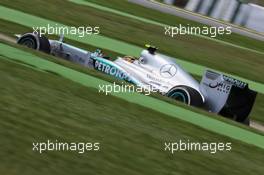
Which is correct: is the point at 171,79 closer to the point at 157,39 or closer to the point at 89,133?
the point at 89,133

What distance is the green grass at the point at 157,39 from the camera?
19.2m

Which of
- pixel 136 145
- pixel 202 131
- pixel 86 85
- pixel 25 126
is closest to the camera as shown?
pixel 25 126

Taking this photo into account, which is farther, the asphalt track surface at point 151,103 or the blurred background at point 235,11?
the blurred background at point 235,11

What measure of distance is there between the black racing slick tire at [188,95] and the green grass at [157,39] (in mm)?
6355

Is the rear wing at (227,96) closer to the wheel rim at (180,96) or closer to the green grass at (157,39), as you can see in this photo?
the wheel rim at (180,96)

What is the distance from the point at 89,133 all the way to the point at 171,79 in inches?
195

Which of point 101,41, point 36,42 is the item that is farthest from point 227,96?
point 101,41

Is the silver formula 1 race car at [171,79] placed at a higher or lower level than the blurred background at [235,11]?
lower

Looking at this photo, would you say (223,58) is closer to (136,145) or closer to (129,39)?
(129,39)

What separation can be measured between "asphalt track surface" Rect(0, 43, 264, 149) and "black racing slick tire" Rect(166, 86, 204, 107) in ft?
2.38

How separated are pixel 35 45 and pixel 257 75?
7778 mm

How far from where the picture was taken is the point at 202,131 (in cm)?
1018

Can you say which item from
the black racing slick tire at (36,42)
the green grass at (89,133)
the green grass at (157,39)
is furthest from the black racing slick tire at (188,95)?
the green grass at (157,39)

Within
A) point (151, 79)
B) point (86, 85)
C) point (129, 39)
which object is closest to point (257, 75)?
point (129, 39)
